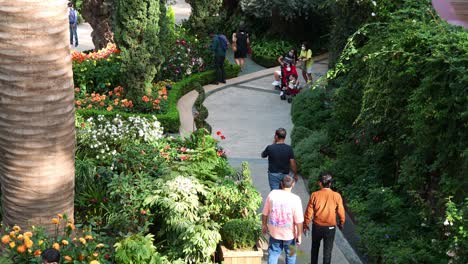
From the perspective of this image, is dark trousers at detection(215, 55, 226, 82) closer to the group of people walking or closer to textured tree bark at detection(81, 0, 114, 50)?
textured tree bark at detection(81, 0, 114, 50)

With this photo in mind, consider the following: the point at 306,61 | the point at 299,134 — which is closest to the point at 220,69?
the point at 306,61

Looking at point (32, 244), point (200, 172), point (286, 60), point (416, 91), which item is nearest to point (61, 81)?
point (32, 244)

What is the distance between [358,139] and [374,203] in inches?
73.2

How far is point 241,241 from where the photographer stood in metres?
7.76

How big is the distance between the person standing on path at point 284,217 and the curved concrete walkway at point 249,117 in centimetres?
162

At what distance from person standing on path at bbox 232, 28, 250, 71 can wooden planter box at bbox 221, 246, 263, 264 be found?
13.6 m

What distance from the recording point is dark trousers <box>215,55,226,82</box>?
61.7ft

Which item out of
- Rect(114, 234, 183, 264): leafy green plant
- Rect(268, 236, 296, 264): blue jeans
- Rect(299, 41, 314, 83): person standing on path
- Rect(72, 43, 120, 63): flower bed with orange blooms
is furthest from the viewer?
Rect(299, 41, 314, 83): person standing on path

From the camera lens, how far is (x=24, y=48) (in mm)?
6074

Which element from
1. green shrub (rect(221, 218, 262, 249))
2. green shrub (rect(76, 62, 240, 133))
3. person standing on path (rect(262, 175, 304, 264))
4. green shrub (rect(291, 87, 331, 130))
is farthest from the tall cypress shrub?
person standing on path (rect(262, 175, 304, 264))

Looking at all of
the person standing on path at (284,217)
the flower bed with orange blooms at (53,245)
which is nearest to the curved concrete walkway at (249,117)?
the person standing on path at (284,217)

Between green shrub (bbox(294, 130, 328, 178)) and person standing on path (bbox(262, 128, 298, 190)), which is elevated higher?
person standing on path (bbox(262, 128, 298, 190))

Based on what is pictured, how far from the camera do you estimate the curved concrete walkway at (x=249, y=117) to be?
1229cm

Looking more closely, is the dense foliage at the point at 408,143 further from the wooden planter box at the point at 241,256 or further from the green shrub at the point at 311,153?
the wooden planter box at the point at 241,256
